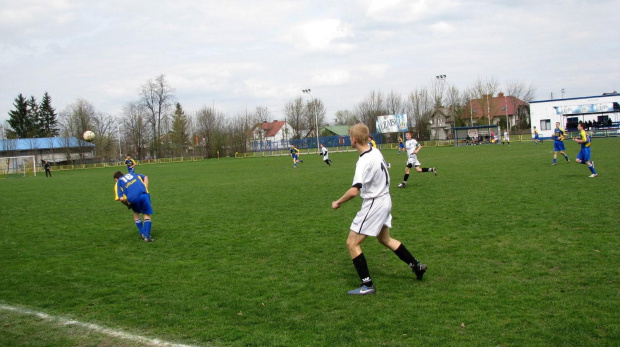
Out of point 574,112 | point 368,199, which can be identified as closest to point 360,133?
point 368,199

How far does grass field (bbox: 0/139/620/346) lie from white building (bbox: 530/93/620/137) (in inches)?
2090

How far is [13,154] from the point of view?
7688 centimetres

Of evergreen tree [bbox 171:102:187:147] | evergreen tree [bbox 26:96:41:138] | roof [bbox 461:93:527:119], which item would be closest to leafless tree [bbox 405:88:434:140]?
roof [bbox 461:93:527:119]

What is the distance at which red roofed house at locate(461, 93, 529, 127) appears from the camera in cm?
7744

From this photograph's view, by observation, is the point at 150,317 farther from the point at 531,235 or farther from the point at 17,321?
the point at 531,235

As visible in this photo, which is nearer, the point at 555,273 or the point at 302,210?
the point at 555,273

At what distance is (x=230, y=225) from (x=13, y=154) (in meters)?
81.4

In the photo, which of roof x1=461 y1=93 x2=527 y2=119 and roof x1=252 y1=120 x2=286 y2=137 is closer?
roof x1=461 y1=93 x2=527 y2=119

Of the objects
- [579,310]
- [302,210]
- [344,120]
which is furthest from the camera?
[344,120]

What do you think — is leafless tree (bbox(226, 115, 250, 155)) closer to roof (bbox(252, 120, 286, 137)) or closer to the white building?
roof (bbox(252, 120, 286, 137))

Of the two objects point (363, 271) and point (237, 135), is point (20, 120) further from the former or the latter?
point (363, 271)

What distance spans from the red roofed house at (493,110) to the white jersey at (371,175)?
7497 centimetres

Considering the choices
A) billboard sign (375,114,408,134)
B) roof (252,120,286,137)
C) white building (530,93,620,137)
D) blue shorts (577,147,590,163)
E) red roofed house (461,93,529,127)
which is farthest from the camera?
roof (252,120,286,137)

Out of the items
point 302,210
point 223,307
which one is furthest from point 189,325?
point 302,210
